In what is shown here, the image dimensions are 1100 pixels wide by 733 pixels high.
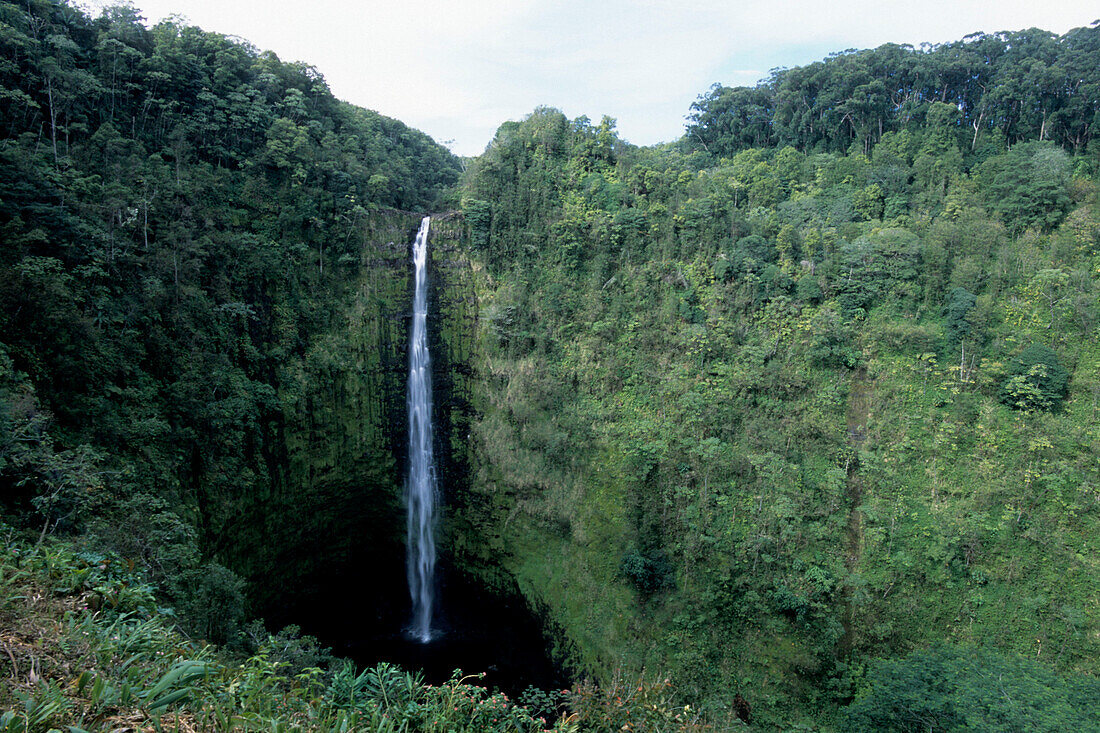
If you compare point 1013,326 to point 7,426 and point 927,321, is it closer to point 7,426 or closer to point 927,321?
point 927,321

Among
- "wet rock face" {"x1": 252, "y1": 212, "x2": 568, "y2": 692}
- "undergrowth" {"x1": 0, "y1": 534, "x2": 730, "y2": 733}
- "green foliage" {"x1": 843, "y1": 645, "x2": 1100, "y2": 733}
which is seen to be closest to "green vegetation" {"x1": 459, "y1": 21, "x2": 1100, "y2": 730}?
"green foliage" {"x1": 843, "y1": 645, "x2": 1100, "y2": 733}

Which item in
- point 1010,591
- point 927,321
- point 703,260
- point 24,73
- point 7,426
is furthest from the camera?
point 703,260

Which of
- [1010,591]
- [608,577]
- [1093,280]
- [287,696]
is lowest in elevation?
[608,577]

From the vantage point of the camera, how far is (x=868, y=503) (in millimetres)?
14148

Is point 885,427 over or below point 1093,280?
below

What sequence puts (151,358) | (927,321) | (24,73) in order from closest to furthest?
1. (151,358)
2. (24,73)
3. (927,321)

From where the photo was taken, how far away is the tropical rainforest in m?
11.7

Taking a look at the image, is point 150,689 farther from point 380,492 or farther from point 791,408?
point 380,492

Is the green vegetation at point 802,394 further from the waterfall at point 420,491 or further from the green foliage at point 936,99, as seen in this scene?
the waterfall at point 420,491

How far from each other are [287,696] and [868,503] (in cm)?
1473

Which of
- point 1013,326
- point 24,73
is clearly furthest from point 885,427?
point 24,73

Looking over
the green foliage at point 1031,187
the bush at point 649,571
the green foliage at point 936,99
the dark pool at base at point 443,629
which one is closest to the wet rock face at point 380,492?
the dark pool at base at point 443,629

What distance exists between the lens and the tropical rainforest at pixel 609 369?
11742mm

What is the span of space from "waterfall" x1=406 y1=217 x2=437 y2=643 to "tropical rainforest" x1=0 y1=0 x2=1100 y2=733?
0.58m
